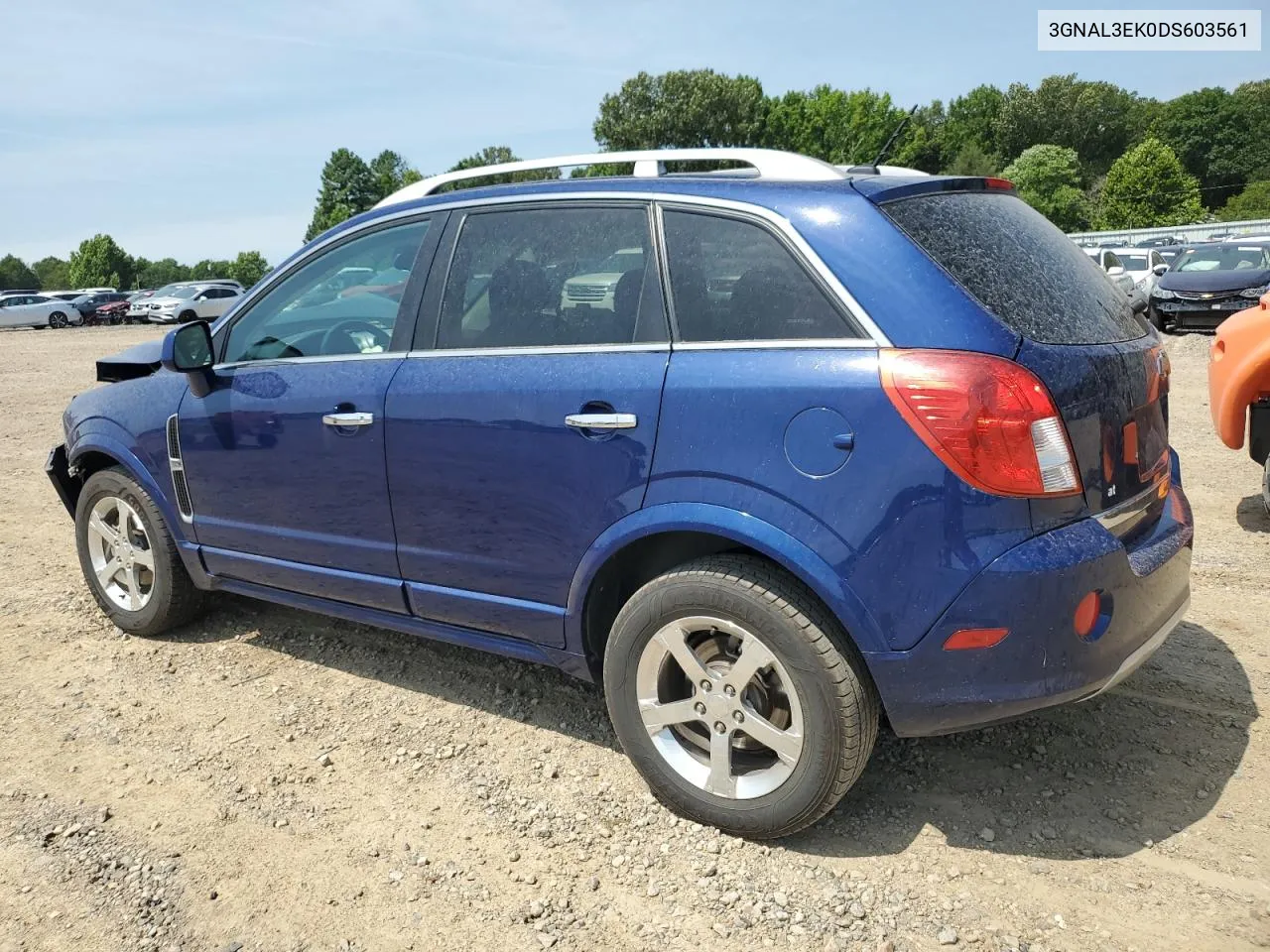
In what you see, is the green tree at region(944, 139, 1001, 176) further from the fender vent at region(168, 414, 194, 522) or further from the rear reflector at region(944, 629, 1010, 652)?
the rear reflector at region(944, 629, 1010, 652)

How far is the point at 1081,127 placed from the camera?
105000 millimetres

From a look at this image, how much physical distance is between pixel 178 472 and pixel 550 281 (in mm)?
2007

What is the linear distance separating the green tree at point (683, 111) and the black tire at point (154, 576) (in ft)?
315

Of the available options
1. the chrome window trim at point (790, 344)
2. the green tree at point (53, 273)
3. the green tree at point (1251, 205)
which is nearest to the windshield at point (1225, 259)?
the chrome window trim at point (790, 344)

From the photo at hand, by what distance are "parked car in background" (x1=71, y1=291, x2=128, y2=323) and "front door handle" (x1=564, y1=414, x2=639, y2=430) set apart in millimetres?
41921

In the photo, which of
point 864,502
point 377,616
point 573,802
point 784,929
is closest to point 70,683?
point 377,616

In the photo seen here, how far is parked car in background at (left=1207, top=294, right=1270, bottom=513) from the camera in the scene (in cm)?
538

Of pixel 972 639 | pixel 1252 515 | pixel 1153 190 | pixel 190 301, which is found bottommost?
pixel 1252 515

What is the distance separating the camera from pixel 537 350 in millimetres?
3229

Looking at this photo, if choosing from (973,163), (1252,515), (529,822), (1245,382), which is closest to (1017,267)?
(529,822)

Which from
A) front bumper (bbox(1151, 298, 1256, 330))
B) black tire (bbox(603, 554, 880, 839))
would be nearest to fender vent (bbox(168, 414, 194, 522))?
black tire (bbox(603, 554, 880, 839))

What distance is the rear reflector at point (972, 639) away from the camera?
2533 millimetres

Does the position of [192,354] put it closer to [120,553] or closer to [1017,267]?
[120,553]

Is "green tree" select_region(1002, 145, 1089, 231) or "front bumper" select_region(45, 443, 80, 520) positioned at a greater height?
"green tree" select_region(1002, 145, 1089, 231)
